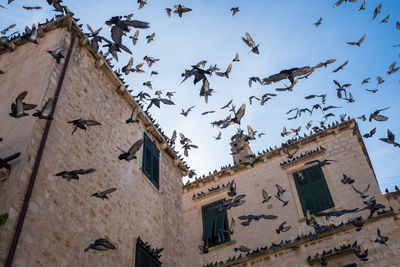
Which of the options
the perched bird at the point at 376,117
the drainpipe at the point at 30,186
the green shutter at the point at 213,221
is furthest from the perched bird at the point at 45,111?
the green shutter at the point at 213,221

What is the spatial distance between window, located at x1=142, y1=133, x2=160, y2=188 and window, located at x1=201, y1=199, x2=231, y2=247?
405cm

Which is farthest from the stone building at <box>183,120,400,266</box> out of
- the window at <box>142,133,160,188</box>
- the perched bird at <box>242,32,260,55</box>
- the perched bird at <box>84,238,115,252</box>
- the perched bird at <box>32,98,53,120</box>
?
the perched bird at <box>32,98,53,120</box>

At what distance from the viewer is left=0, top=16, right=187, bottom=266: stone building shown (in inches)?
263

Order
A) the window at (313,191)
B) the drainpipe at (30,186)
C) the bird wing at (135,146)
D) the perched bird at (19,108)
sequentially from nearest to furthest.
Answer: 1. the drainpipe at (30,186)
2. the perched bird at (19,108)
3. the bird wing at (135,146)
4. the window at (313,191)

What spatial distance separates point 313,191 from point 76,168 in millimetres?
9593

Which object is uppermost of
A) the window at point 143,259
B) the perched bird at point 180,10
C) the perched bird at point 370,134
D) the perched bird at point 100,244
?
the perched bird at point 180,10

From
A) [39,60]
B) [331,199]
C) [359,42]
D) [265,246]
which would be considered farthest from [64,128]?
[331,199]

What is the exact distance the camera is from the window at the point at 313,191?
14.4 m

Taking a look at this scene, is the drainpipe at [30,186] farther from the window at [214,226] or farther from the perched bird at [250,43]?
the window at [214,226]

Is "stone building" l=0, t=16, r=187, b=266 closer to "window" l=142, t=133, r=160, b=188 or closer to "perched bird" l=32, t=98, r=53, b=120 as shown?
"window" l=142, t=133, r=160, b=188

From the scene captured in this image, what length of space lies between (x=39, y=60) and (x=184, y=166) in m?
6.53

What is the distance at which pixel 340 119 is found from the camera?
1559 cm

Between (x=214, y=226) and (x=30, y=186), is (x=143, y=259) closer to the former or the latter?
(x=30, y=186)

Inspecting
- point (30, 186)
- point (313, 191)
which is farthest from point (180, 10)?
point (313, 191)
